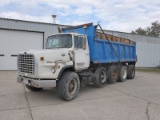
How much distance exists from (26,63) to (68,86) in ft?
5.76

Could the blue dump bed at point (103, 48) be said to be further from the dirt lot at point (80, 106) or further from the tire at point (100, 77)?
the dirt lot at point (80, 106)

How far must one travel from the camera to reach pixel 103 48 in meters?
10.1

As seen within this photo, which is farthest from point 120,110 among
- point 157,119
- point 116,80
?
point 116,80

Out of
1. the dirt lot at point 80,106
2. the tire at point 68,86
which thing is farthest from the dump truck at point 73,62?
the dirt lot at point 80,106

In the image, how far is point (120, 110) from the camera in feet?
19.6

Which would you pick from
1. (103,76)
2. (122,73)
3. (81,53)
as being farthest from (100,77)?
(122,73)

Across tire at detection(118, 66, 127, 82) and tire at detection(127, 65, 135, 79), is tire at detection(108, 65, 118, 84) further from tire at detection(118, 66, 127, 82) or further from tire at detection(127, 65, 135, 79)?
tire at detection(127, 65, 135, 79)

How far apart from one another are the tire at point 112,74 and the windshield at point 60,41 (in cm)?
398

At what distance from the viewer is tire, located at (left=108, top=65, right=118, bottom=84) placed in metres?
10.8

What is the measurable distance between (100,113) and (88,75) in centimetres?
321

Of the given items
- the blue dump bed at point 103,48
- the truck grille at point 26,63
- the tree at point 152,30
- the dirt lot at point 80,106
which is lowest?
the dirt lot at point 80,106

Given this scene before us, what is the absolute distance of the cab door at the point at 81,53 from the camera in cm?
793

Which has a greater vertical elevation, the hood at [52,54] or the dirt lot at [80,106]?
the hood at [52,54]

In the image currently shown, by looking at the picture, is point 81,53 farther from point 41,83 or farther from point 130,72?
point 130,72
